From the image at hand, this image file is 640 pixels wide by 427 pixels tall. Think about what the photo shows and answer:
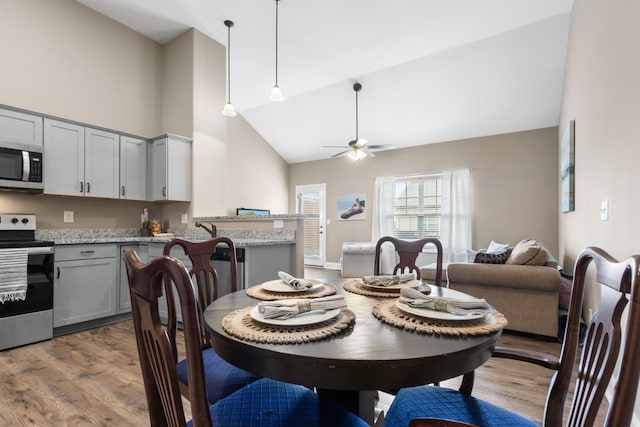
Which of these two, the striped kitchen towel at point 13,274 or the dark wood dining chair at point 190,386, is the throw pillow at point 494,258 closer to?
the dark wood dining chair at point 190,386

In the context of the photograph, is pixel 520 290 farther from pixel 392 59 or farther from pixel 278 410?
pixel 392 59

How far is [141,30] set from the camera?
4152 mm

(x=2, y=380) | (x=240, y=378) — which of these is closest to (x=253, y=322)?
(x=240, y=378)

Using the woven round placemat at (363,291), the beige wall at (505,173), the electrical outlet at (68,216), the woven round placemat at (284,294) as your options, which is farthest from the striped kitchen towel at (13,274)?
the beige wall at (505,173)

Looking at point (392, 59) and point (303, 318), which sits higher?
point (392, 59)

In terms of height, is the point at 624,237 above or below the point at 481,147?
below

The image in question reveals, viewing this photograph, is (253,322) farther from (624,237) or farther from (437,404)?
(624,237)

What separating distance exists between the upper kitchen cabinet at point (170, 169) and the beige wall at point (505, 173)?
437 cm

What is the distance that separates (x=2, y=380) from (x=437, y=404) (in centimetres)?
275

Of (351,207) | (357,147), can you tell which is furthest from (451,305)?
(351,207)

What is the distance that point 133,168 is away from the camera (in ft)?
12.9

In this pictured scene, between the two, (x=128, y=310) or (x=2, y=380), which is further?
(x=128, y=310)

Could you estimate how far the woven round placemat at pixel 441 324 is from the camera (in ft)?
2.98

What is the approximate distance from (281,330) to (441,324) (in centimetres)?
47
